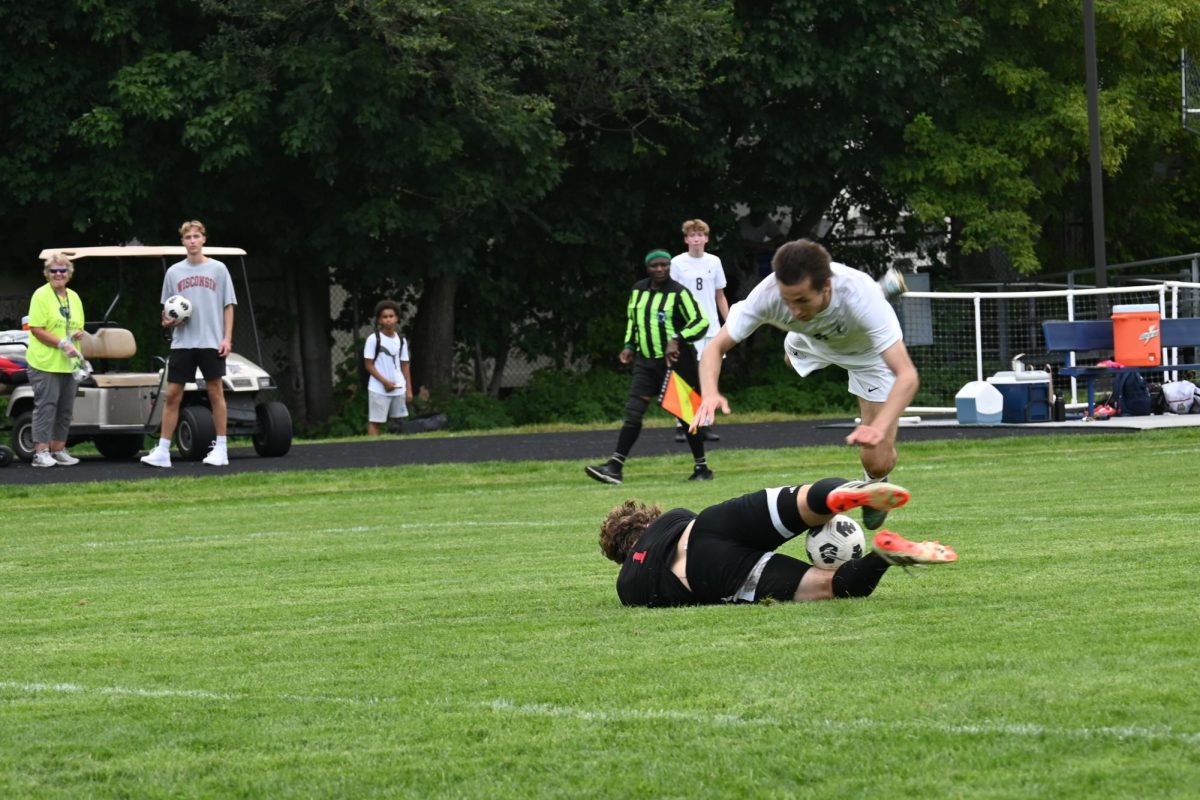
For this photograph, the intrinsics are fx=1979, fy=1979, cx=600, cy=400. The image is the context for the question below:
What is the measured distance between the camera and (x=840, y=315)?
29.3ft

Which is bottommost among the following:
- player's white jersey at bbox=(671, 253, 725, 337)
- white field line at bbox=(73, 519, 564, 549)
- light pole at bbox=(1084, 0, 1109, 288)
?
white field line at bbox=(73, 519, 564, 549)

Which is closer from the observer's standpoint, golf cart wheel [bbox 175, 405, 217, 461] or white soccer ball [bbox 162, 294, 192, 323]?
white soccer ball [bbox 162, 294, 192, 323]

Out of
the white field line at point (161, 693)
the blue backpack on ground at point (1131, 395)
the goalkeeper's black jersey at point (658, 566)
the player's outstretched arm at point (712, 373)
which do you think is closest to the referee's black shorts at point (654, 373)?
the player's outstretched arm at point (712, 373)

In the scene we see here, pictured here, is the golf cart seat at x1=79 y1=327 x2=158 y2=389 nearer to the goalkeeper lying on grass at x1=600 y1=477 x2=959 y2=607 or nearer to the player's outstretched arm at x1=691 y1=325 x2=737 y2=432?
the player's outstretched arm at x1=691 y1=325 x2=737 y2=432

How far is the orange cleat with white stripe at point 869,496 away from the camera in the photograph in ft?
24.9

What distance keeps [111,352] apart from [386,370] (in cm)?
561

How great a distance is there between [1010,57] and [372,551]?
80.3 ft

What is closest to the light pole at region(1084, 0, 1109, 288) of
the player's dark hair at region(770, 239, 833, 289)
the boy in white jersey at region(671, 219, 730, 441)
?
the boy in white jersey at region(671, 219, 730, 441)

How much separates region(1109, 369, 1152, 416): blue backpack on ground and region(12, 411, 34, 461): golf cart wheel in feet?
41.8

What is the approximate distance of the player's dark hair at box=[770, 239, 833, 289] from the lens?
27.9 feet

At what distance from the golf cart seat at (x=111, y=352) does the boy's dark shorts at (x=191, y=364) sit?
214cm

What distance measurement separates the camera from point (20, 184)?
28078mm

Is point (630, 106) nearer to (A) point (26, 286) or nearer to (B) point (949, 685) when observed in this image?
(A) point (26, 286)

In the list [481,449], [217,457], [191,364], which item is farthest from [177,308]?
[481,449]
